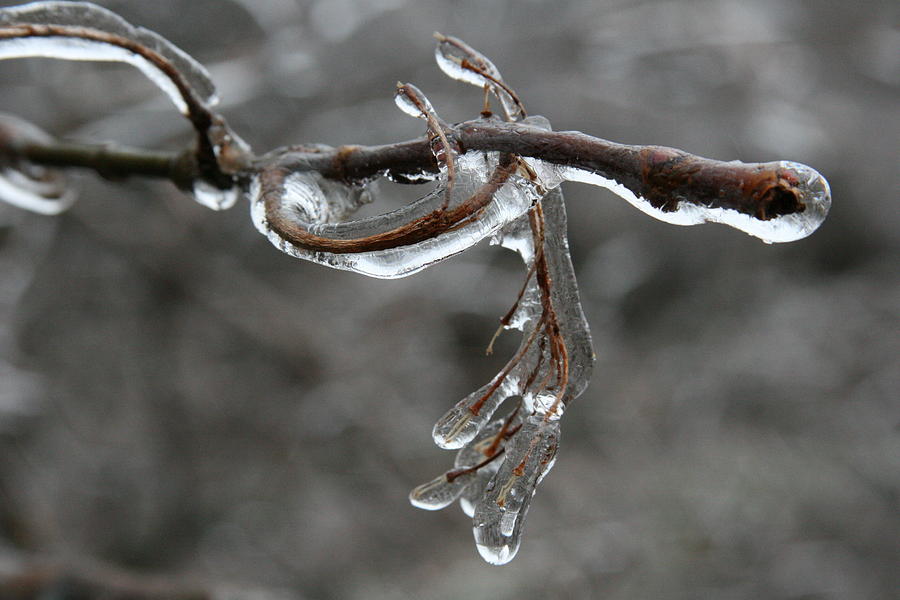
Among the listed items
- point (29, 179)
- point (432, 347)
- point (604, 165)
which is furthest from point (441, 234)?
point (432, 347)

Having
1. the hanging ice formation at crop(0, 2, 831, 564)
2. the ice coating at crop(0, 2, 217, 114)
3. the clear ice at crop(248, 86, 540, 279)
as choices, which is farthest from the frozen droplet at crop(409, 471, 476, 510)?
the ice coating at crop(0, 2, 217, 114)

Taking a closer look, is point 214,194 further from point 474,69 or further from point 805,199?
point 805,199

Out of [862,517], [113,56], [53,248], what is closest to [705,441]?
[862,517]

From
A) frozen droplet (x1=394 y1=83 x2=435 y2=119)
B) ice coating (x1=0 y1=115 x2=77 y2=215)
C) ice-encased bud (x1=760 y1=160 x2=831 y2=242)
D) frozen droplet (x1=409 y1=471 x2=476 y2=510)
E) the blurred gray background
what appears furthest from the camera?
the blurred gray background

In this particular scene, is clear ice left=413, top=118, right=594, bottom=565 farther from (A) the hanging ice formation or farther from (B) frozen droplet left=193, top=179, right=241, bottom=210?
(B) frozen droplet left=193, top=179, right=241, bottom=210

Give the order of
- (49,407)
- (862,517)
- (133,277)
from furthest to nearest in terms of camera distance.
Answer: (862,517)
(133,277)
(49,407)

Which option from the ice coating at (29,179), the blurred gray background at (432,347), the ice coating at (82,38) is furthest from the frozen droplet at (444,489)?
the blurred gray background at (432,347)

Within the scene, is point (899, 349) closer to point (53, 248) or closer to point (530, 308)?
point (530, 308)

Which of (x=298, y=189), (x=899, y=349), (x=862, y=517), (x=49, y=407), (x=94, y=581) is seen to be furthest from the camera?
(x=899, y=349)
